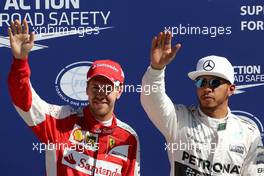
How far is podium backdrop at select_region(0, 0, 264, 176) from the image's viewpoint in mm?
2951

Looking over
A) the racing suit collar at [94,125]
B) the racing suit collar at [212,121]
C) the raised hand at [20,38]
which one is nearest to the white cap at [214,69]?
the racing suit collar at [212,121]

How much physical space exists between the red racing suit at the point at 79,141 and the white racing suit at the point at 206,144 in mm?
182

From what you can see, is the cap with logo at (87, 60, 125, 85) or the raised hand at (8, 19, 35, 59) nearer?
the raised hand at (8, 19, 35, 59)

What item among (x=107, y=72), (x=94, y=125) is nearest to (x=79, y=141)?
(x=94, y=125)

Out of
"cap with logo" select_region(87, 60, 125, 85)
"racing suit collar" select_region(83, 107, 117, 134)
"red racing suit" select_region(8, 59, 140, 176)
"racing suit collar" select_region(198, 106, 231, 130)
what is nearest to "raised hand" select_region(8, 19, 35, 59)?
"red racing suit" select_region(8, 59, 140, 176)

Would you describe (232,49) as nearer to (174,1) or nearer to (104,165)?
(174,1)

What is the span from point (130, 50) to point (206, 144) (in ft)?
2.57

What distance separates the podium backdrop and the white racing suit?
501 millimetres

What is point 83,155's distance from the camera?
2.39 m

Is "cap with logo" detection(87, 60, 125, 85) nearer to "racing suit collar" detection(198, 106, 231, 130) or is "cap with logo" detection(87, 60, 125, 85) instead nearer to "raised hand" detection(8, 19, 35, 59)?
"raised hand" detection(8, 19, 35, 59)

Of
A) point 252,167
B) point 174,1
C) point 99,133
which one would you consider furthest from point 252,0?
point 99,133

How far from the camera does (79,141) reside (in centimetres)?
241

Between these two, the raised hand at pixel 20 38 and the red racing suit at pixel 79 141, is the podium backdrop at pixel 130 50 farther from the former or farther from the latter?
the raised hand at pixel 20 38

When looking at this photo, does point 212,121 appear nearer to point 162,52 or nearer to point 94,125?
point 162,52
